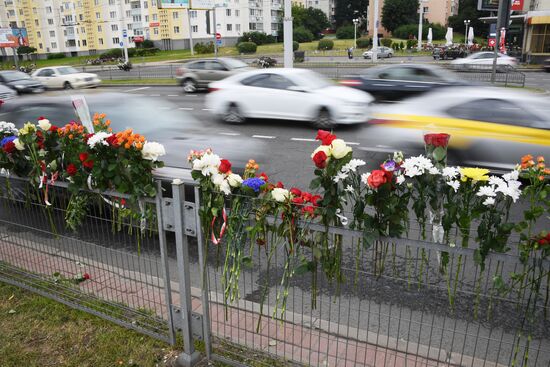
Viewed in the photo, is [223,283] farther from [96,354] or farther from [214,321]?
[96,354]

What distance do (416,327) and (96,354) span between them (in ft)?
8.31

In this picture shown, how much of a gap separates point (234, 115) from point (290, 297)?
9.99 m

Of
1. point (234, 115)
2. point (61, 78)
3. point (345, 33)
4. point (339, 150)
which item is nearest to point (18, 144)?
point (339, 150)

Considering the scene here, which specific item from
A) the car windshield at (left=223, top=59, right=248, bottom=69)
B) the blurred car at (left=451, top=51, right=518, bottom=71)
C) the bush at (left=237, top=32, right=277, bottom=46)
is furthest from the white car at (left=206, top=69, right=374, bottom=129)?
the bush at (left=237, top=32, right=277, bottom=46)

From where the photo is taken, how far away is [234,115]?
1388 centimetres

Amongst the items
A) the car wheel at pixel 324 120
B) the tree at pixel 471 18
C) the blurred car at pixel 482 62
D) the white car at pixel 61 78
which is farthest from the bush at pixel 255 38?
the car wheel at pixel 324 120

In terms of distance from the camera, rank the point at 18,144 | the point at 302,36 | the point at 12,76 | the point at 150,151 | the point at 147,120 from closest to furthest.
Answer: the point at 150,151, the point at 18,144, the point at 147,120, the point at 12,76, the point at 302,36

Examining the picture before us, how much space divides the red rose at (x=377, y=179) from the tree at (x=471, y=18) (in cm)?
9190

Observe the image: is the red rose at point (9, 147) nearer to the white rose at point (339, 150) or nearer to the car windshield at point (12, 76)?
the white rose at point (339, 150)

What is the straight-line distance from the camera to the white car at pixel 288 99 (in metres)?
12.4

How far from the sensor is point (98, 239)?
4.22 meters

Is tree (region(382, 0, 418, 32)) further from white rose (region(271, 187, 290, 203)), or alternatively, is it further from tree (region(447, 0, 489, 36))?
white rose (region(271, 187, 290, 203))

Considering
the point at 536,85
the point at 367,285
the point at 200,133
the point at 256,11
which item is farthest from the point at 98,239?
the point at 256,11

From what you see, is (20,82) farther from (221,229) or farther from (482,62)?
(482,62)
